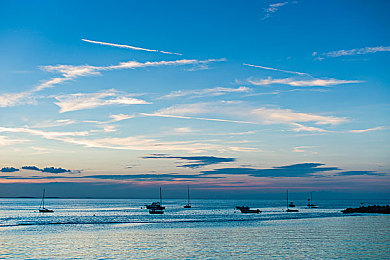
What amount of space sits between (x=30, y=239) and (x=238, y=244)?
105 ft

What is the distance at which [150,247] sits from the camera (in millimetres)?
52281

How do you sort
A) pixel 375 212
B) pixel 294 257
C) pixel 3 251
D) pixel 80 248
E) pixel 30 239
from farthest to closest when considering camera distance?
pixel 375 212 → pixel 30 239 → pixel 80 248 → pixel 3 251 → pixel 294 257

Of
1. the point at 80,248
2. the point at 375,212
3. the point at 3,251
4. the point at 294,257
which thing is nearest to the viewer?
the point at 294,257

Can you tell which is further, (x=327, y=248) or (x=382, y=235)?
(x=382, y=235)

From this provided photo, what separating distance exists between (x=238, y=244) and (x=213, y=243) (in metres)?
3.48

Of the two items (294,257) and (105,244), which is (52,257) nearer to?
(105,244)

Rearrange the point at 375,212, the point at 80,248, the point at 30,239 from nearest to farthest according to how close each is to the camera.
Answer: the point at 80,248, the point at 30,239, the point at 375,212

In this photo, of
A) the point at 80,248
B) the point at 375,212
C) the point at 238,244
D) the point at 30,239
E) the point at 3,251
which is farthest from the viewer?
the point at 375,212

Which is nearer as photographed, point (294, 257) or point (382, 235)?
point (294, 257)

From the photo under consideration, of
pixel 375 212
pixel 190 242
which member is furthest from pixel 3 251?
pixel 375 212

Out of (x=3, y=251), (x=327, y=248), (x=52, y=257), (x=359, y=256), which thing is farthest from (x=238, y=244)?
(x=3, y=251)

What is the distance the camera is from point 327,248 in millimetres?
50500

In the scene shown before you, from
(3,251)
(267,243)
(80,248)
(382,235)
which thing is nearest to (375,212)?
(382,235)

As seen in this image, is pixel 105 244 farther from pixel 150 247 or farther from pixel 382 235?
pixel 382 235
